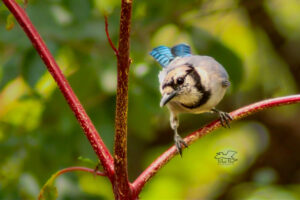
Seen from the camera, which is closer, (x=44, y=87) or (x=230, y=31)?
(x=44, y=87)

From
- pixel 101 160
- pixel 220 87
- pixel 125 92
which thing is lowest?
pixel 220 87

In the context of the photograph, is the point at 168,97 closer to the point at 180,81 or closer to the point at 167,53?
the point at 180,81

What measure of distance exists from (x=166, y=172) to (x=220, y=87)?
6.87ft

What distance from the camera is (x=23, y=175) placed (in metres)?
2.69

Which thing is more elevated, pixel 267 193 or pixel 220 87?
pixel 220 87

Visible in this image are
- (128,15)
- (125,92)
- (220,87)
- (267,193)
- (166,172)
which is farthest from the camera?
(166,172)

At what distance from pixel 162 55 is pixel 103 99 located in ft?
1.29

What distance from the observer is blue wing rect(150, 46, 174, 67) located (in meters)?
2.83

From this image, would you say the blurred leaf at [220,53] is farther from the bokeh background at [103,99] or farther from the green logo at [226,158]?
the green logo at [226,158]

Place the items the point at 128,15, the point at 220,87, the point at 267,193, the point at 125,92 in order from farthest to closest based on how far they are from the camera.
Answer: the point at 267,193 → the point at 220,87 → the point at 125,92 → the point at 128,15

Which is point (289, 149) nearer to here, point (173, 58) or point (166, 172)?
point (166, 172)

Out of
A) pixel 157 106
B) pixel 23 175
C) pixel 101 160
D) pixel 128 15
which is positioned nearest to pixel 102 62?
pixel 157 106

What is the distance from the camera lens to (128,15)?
41.5 inches

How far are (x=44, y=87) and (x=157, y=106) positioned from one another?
717mm
